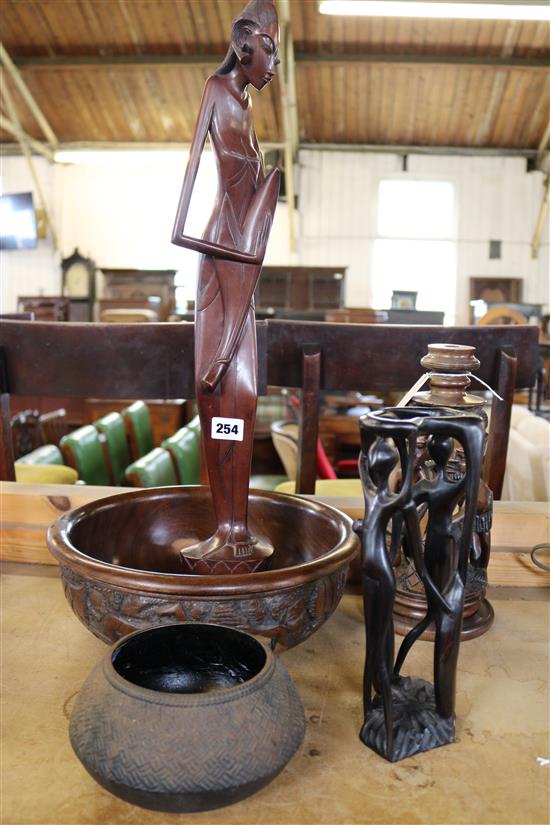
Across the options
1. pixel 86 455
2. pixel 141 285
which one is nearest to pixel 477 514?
pixel 86 455

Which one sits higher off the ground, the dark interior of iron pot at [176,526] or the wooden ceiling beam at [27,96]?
the wooden ceiling beam at [27,96]

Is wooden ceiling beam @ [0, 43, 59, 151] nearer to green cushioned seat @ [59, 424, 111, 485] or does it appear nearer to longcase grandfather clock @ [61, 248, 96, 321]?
longcase grandfather clock @ [61, 248, 96, 321]

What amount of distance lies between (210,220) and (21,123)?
11.3m

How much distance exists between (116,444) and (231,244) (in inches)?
140

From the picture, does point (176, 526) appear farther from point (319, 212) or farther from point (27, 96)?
point (319, 212)

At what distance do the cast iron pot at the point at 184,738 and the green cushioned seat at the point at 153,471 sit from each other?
5.91ft

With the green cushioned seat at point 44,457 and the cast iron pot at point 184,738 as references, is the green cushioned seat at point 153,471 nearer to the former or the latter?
the green cushioned seat at point 44,457

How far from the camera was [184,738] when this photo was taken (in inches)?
24.9

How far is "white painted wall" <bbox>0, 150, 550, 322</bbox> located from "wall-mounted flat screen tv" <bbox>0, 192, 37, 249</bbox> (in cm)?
25

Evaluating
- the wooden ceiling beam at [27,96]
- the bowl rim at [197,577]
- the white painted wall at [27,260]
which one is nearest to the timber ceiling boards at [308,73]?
the wooden ceiling beam at [27,96]

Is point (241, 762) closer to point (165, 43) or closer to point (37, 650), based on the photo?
point (37, 650)

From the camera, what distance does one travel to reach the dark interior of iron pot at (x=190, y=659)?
0.78 m

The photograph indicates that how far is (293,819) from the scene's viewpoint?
0.71m

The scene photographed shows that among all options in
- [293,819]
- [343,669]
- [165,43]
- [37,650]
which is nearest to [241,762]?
[293,819]
